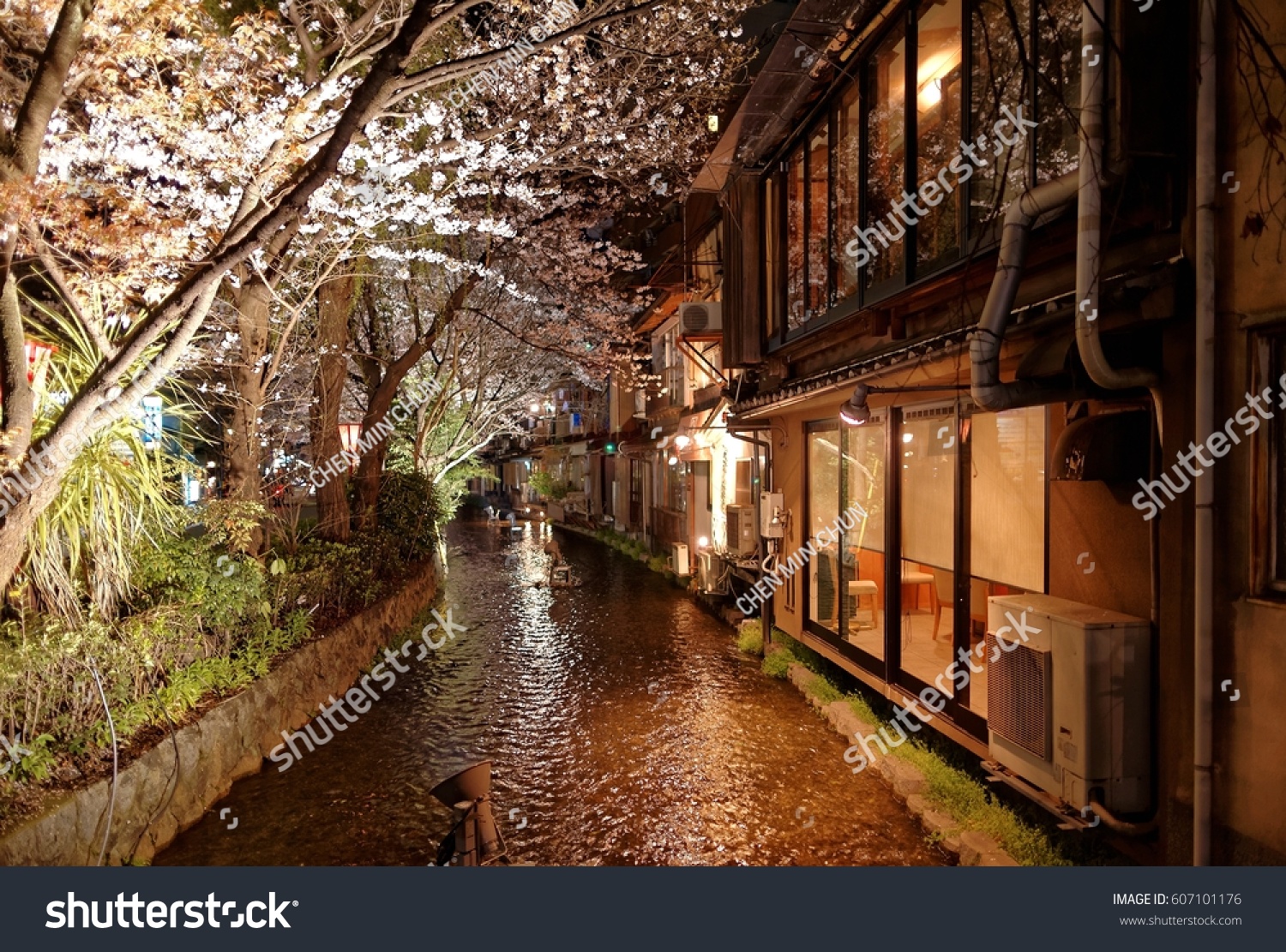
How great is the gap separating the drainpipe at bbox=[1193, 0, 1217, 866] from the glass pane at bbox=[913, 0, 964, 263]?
2665 millimetres

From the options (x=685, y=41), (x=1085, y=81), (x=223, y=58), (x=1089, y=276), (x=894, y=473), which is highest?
(x=685, y=41)

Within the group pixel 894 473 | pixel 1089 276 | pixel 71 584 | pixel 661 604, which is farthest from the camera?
pixel 661 604

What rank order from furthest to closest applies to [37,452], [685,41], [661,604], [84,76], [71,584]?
[661,604]
[685,41]
[84,76]
[71,584]
[37,452]

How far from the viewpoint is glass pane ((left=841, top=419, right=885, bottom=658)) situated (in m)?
9.57

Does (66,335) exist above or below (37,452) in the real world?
above

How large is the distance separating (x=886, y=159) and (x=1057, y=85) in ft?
11.1

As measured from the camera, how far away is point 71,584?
664 cm

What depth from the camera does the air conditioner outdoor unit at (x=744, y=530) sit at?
14.0 m

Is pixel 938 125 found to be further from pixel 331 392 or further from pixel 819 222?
pixel 331 392

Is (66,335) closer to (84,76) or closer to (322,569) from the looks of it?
(84,76)

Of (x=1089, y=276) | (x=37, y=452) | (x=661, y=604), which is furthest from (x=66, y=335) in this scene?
(x=661, y=604)

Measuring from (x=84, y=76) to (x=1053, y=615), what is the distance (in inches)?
390

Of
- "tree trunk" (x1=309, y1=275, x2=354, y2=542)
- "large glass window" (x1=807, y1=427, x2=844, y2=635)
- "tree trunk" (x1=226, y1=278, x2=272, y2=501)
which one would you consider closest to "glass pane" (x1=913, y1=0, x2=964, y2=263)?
"large glass window" (x1=807, y1=427, x2=844, y2=635)

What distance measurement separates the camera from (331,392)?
1422cm
